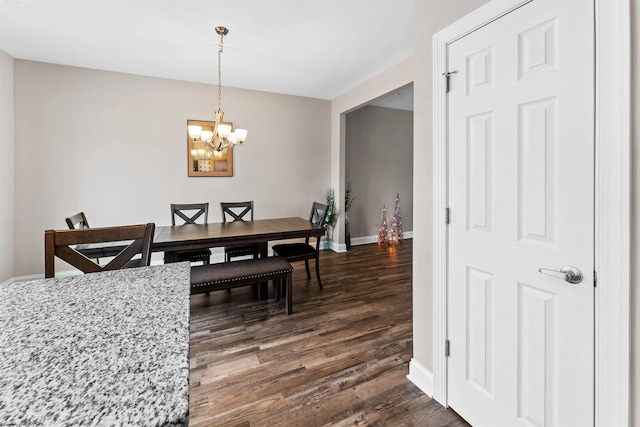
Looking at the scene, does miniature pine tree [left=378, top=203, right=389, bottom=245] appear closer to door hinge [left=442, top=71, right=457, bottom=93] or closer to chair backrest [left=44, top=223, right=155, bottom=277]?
door hinge [left=442, top=71, right=457, bottom=93]

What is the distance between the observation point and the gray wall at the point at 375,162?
19.3ft

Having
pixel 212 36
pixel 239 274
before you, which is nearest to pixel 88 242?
pixel 239 274

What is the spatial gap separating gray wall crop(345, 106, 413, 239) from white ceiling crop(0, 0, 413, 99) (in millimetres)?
1590

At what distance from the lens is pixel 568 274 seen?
1144 millimetres

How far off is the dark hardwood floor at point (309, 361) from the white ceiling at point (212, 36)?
275 cm

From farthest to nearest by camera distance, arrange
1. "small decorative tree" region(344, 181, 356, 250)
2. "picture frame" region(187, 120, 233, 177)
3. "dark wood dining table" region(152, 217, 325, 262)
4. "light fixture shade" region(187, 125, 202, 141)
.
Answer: "small decorative tree" region(344, 181, 356, 250) < "picture frame" region(187, 120, 233, 177) < "light fixture shade" region(187, 125, 202, 141) < "dark wood dining table" region(152, 217, 325, 262)

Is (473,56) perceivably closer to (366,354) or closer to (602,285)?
(602,285)

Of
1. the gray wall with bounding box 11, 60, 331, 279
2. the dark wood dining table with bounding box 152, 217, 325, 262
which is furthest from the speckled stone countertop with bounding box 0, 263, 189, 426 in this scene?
the gray wall with bounding box 11, 60, 331, 279

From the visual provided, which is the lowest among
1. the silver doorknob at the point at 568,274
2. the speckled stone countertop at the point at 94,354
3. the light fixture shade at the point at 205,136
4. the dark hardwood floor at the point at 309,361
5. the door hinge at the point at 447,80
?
the dark hardwood floor at the point at 309,361

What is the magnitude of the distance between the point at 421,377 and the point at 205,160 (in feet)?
13.5

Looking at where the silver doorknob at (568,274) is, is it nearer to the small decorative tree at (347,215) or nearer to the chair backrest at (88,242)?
the chair backrest at (88,242)

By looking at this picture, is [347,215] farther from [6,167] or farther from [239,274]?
[6,167]

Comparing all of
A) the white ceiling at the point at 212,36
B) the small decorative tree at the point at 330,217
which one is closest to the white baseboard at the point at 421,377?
the white ceiling at the point at 212,36

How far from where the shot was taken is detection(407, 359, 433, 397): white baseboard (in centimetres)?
179
